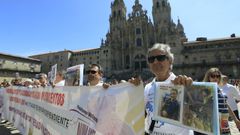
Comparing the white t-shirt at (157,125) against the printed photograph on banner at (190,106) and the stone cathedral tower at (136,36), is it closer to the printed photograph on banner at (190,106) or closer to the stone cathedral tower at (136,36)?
the printed photograph on banner at (190,106)

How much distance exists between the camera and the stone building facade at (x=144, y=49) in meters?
54.6

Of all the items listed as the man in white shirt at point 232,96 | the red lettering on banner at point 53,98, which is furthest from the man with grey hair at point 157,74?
the man in white shirt at point 232,96

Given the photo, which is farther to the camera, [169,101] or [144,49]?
[144,49]

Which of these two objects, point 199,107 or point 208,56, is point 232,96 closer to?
point 199,107

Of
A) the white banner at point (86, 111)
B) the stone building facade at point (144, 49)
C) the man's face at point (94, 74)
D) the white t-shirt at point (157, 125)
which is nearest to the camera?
the white t-shirt at point (157, 125)

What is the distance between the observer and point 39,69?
243 ft

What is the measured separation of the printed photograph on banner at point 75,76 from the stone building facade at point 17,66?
56.9 meters

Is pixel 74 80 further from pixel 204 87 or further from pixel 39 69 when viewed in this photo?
pixel 39 69

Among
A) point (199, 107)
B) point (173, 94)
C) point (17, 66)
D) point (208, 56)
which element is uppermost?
point (208, 56)

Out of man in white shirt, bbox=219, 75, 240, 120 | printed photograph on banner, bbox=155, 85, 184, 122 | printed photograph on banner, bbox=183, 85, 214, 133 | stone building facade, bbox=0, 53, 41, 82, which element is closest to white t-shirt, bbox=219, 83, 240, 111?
man in white shirt, bbox=219, 75, 240, 120

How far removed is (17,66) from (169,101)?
68.0 metres

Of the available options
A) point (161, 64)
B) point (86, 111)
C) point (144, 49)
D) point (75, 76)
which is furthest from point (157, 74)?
point (144, 49)

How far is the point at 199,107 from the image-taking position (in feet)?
6.99

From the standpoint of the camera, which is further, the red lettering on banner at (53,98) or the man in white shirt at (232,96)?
the man in white shirt at (232,96)
